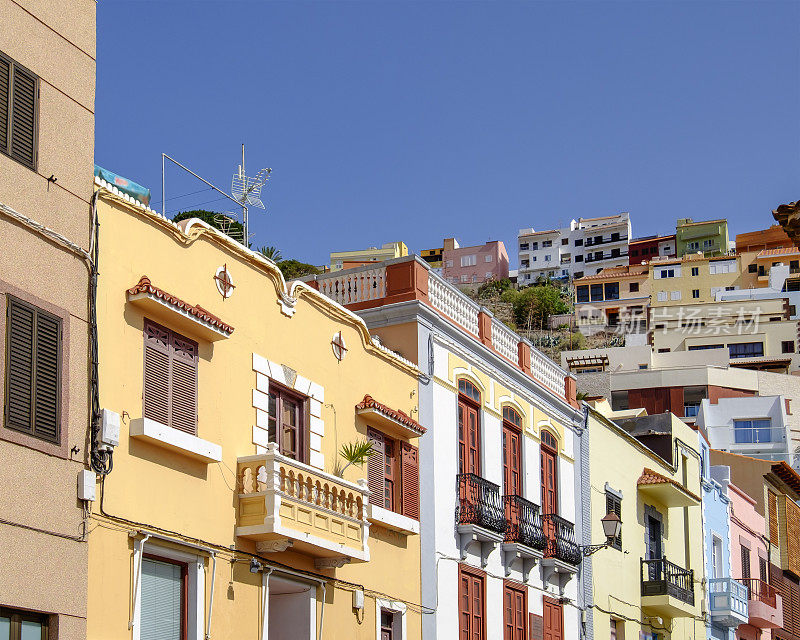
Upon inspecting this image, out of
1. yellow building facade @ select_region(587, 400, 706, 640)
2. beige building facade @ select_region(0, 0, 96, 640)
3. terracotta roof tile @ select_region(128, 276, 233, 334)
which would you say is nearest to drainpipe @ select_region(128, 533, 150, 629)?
beige building facade @ select_region(0, 0, 96, 640)

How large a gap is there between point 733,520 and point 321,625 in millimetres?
24753

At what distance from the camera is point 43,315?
46.1 feet

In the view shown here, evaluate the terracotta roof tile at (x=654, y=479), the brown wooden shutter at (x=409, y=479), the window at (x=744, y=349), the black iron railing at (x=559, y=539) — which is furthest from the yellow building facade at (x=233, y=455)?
the window at (x=744, y=349)

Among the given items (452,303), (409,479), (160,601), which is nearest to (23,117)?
(160,601)

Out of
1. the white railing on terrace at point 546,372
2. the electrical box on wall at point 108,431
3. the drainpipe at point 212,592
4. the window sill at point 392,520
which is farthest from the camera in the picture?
the white railing on terrace at point 546,372

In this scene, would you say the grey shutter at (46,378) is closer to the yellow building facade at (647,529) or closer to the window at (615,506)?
the yellow building facade at (647,529)

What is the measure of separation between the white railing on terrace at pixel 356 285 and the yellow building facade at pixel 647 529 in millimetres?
8857

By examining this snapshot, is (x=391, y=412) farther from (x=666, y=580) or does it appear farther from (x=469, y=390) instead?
(x=666, y=580)

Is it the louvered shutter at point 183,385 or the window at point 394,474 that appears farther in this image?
the window at point 394,474

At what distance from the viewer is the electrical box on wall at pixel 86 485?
46.5ft

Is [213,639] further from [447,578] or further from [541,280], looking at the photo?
[541,280]

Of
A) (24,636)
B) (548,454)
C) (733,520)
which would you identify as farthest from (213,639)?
(733,520)

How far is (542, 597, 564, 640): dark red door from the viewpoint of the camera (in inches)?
1063

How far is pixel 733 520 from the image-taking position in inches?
1615
